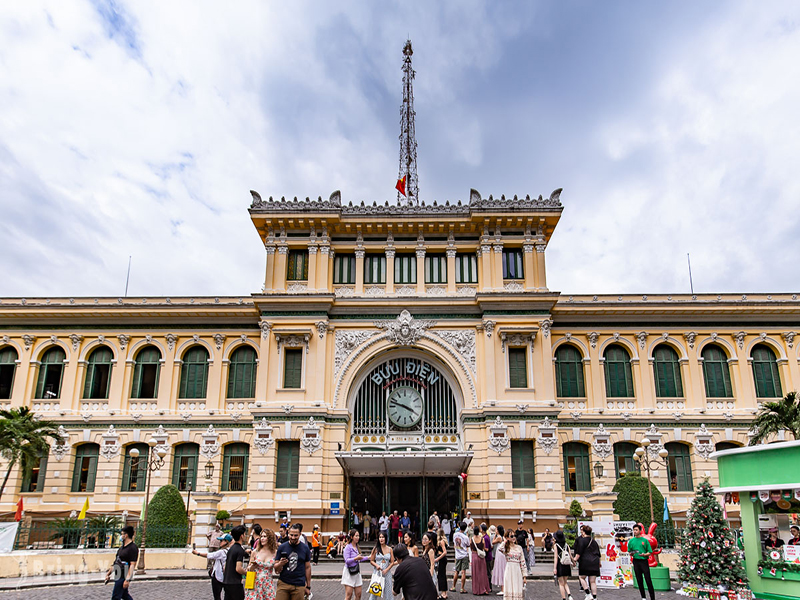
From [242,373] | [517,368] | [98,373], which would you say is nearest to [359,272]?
[242,373]

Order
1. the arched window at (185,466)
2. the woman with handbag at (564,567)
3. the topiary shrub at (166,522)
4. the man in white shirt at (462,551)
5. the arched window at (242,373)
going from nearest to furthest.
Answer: the woman with handbag at (564,567) < the man in white shirt at (462,551) < the topiary shrub at (166,522) < the arched window at (185,466) < the arched window at (242,373)

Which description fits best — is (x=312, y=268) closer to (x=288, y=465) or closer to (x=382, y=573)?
(x=288, y=465)

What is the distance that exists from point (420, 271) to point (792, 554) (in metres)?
23.6

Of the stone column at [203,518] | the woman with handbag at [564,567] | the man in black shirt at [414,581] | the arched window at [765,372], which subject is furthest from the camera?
the arched window at [765,372]

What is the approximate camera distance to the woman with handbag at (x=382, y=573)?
556 inches

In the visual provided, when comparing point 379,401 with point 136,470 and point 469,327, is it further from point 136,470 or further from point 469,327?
point 136,470

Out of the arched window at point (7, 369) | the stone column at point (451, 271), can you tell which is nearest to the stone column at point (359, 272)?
the stone column at point (451, 271)

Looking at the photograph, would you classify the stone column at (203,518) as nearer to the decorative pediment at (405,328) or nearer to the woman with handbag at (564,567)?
the decorative pediment at (405,328)

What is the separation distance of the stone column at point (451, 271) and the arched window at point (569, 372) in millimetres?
7155

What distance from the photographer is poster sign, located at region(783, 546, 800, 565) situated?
16.5 meters

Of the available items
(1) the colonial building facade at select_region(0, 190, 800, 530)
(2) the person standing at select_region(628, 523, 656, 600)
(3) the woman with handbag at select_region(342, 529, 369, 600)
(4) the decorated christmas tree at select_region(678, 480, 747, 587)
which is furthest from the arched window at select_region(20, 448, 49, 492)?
(4) the decorated christmas tree at select_region(678, 480, 747, 587)

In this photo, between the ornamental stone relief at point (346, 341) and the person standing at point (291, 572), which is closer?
the person standing at point (291, 572)

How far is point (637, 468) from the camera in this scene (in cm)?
3481

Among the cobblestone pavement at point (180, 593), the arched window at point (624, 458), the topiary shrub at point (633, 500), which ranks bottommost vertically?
the cobblestone pavement at point (180, 593)
